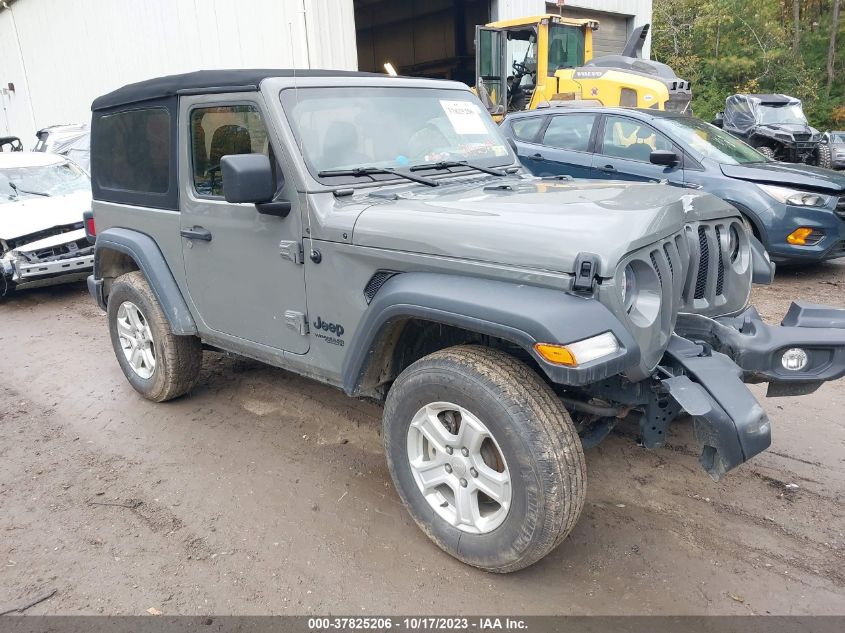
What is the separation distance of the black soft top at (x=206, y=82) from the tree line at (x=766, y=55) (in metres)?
24.4

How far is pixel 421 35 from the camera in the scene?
21.9 m

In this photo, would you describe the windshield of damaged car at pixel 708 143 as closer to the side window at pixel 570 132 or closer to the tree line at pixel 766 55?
the side window at pixel 570 132

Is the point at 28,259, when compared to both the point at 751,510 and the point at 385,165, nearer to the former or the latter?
the point at 385,165

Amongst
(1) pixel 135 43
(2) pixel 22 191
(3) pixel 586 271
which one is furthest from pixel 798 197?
(1) pixel 135 43

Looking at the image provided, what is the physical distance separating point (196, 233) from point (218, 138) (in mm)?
548

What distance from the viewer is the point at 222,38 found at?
43.4 feet

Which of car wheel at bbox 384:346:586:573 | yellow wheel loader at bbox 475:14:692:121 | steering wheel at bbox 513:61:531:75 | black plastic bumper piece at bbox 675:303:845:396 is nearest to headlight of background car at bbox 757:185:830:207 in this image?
black plastic bumper piece at bbox 675:303:845:396

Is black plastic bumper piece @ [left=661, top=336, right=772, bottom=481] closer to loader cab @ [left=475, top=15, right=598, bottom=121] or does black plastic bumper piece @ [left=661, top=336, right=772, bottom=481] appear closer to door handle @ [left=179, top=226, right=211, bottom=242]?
door handle @ [left=179, top=226, right=211, bottom=242]

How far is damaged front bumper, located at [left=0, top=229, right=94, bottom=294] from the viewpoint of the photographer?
295 inches

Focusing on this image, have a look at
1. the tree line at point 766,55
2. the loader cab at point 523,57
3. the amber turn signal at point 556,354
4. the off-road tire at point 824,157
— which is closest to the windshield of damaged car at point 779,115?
the off-road tire at point 824,157

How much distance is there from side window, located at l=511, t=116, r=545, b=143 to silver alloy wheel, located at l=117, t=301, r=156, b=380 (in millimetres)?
5553

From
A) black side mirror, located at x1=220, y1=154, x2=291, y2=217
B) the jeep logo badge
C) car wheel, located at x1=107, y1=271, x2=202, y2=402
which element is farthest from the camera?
car wheel, located at x1=107, y1=271, x2=202, y2=402

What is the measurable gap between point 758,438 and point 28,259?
7.78m

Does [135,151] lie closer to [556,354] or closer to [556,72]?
[556,354]
